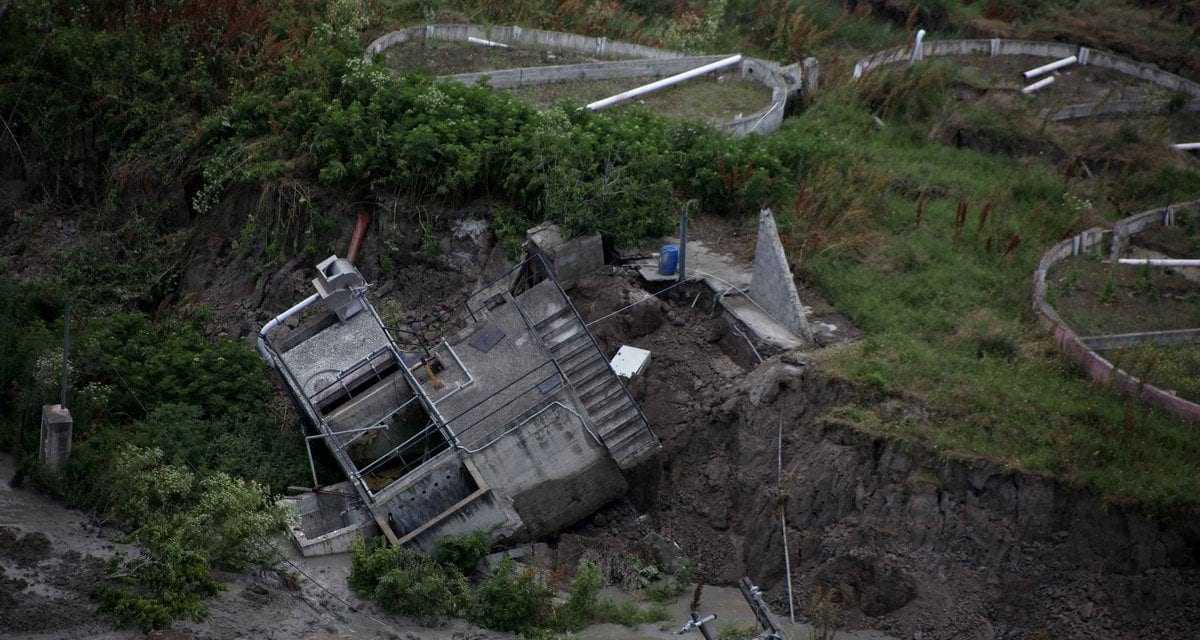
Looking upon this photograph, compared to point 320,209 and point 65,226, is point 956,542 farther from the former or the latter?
point 65,226

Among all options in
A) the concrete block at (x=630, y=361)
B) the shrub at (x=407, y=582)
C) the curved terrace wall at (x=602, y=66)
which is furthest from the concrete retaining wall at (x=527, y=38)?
the shrub at (x=407, y=582)

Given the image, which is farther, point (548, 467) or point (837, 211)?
point (837, 211)

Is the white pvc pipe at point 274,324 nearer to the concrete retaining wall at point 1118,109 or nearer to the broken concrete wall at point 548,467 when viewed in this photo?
the broken concrete wall at point 548,467

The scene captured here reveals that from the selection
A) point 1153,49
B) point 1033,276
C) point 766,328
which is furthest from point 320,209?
point 1153,49

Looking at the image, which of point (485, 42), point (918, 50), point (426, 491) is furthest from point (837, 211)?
point (485, 42)

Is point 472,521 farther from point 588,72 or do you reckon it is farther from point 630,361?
point 588,72
